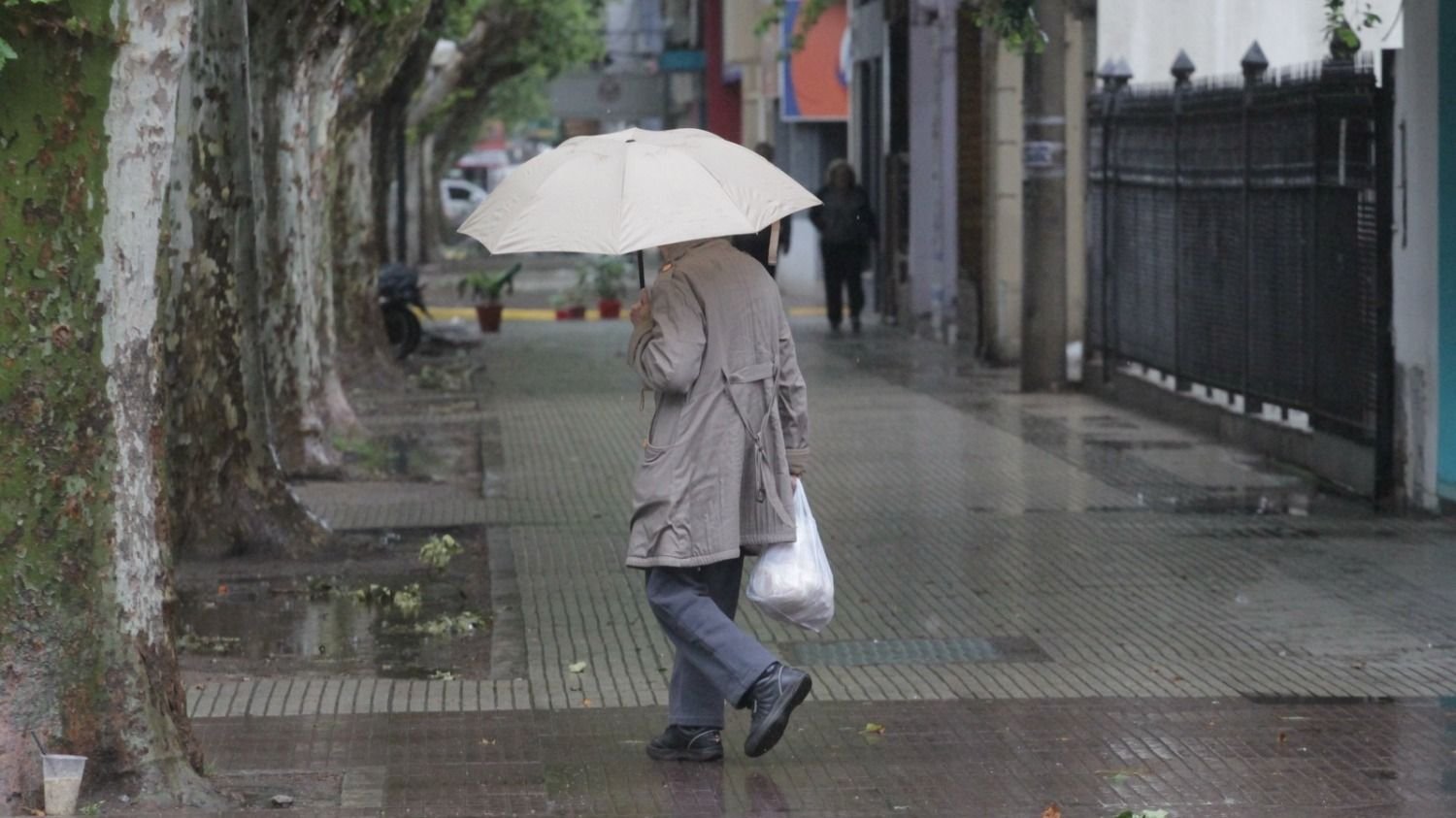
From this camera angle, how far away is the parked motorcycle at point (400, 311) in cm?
2191

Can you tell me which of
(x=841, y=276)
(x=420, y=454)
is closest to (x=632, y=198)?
(x=420, y=454)

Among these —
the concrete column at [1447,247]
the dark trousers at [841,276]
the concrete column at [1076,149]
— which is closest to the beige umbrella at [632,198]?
the concrete column at [1447,247]

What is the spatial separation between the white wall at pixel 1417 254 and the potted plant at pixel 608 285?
1715cm

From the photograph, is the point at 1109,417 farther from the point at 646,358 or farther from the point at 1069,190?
the point at 646,358

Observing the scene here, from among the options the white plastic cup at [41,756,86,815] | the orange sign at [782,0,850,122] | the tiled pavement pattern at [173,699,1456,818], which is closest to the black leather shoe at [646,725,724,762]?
the tiled pavement pattern at [173,699,1456,818]

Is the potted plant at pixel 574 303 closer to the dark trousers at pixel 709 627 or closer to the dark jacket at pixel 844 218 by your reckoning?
the dark jacket at pixel 844 218

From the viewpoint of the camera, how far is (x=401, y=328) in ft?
72.1

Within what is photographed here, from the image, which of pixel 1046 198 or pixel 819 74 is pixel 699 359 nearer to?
pixel 1046 198

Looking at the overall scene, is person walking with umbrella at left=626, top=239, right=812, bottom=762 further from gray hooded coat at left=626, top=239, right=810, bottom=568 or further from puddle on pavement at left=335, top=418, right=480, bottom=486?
puddle on pavement at left=335, top=418, right=480, bottom=486

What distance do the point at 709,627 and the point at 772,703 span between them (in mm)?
268

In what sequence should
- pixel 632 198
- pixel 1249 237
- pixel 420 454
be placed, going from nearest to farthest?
pixel 632 198 < pixel 1249 237 < pixel 420 454

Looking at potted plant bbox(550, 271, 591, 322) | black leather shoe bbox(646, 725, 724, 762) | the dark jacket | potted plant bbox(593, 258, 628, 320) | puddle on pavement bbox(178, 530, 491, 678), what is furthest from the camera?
potted plant bbox(550, 271, 591, 322)

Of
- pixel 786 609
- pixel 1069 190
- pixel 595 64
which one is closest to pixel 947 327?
pixel 1069 190

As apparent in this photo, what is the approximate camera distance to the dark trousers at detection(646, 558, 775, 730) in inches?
250
